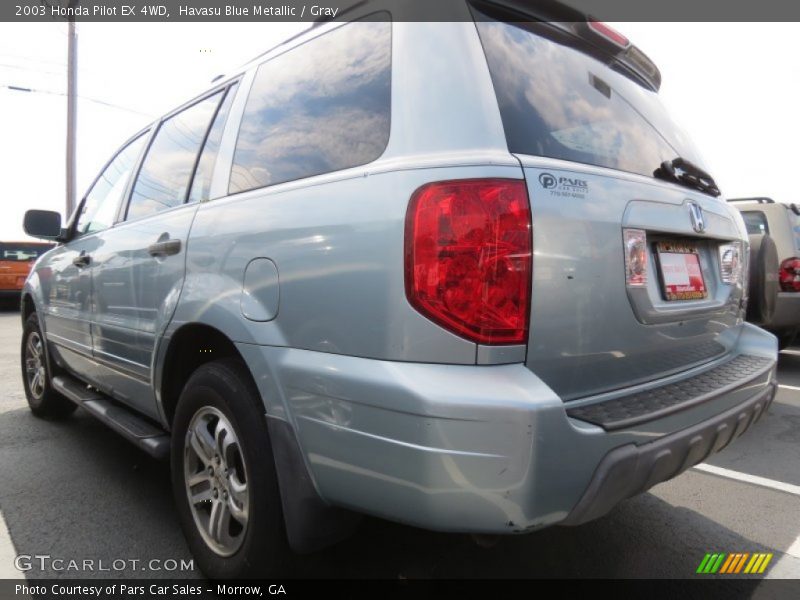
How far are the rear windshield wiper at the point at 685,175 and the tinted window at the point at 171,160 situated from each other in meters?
1.82

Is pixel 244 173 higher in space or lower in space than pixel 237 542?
higher

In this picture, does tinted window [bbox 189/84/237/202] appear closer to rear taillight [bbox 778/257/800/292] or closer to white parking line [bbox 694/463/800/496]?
white parking line [bbox 694/463/800/496]

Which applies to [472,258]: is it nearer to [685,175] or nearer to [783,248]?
[685,175]

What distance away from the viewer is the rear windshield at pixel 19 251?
46.0 ft

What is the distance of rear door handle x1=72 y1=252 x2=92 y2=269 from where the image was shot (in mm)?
3251

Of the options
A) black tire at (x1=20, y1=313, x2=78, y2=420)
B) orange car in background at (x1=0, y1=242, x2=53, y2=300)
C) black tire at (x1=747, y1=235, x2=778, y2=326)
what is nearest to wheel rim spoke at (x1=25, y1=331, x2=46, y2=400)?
black tire at (x1=20, y1=313, x2=78, y2=420)

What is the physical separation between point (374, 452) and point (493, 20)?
130 cm

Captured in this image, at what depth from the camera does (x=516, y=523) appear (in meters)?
1.33

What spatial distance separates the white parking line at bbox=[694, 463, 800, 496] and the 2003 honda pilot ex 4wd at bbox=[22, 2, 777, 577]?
45.5 inches

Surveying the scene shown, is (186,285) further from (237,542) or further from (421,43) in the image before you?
(421,43)

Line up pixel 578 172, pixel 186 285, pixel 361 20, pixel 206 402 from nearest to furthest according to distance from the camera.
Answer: pixel 578 172, pixel 361 20, pixel 206 402, pixel 186 285

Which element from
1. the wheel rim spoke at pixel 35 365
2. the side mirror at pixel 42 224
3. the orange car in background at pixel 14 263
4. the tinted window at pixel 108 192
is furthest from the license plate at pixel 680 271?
the orange car in background at pixel 14 263

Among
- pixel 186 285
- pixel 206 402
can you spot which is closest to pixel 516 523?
pixel 206 402

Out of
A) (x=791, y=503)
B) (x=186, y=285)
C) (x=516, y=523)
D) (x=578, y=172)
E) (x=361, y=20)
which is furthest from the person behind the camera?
(x=791, y=503)
